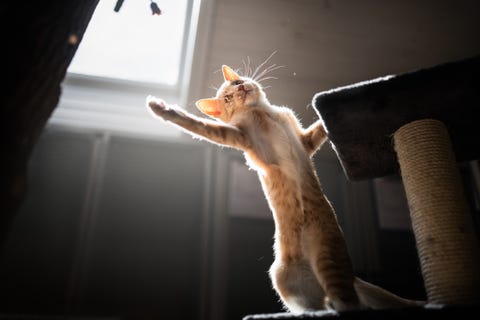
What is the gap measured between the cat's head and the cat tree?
417 mm

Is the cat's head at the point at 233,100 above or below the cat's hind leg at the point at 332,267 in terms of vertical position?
above

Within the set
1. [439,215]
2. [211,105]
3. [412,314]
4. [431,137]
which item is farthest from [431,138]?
[211,105]

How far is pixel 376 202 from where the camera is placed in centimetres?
299

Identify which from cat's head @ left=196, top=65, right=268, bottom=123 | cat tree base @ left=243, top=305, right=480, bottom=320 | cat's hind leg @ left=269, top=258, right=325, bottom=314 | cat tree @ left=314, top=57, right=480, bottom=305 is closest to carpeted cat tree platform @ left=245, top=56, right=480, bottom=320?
cat tree @ left=314, top=57, right=480, bottom=305

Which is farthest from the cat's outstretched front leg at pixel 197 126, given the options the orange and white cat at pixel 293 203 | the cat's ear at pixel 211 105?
the cat's ear at pixel 211 105

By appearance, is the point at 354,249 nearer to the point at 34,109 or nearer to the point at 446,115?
the point at 446,115

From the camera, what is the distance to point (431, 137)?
1331mm

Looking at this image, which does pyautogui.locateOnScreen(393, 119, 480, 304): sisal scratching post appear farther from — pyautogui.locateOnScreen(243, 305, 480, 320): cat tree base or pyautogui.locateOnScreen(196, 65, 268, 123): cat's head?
pyautogui.locateOnScreen(196, 65, 268, 123): cat's head

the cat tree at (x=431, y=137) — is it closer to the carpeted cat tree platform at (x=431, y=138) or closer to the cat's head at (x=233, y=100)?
the carpeted cat tree platform at (x=431, y=138)

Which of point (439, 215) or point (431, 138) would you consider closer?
point (439, 215)

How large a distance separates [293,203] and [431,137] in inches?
18.9

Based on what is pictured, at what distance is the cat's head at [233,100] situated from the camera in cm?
173

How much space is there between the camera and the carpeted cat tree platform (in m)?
1.17

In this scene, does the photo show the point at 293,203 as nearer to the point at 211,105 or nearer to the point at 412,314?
the point at 412,314
